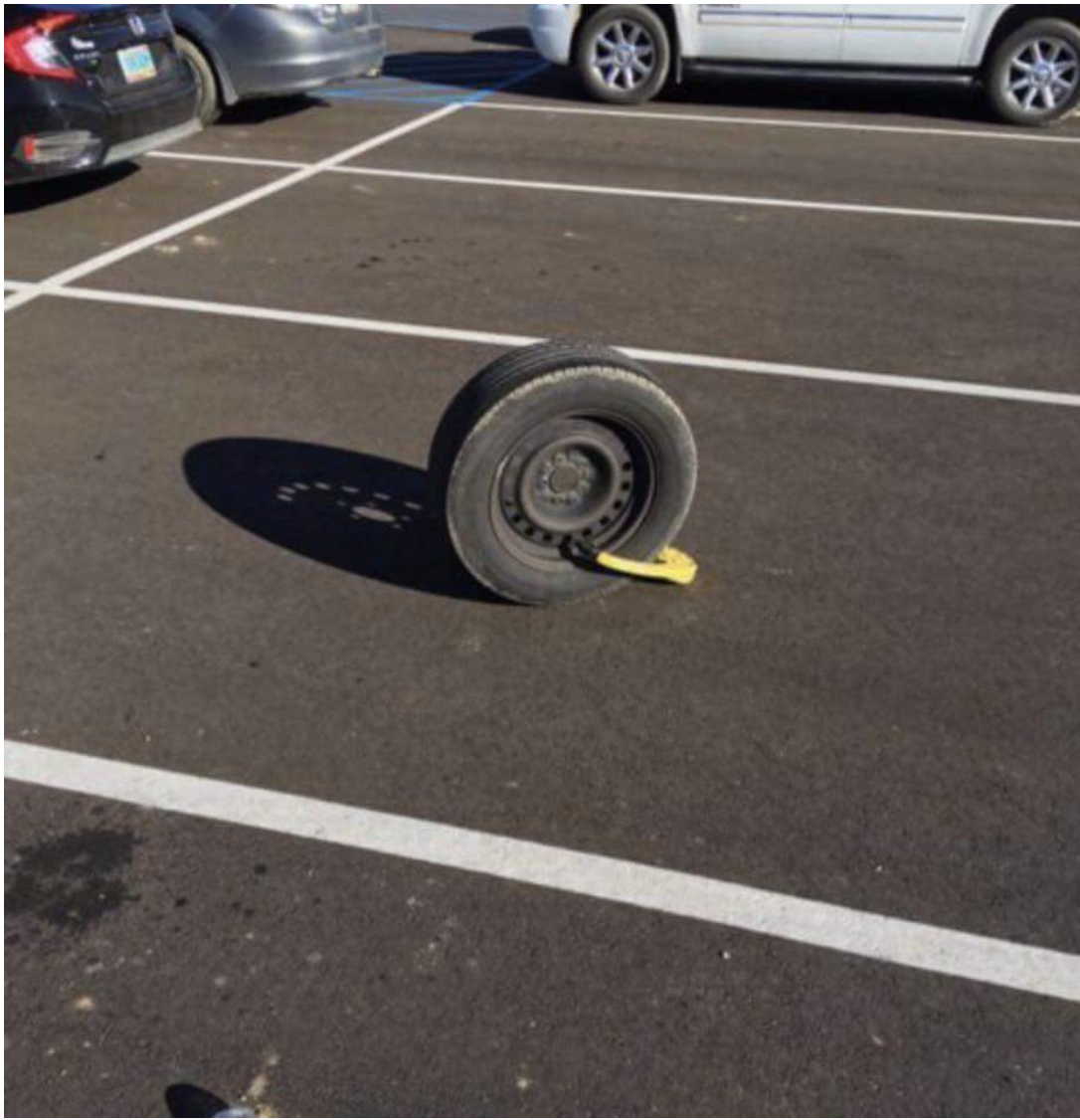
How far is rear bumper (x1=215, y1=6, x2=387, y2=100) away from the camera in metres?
10.3

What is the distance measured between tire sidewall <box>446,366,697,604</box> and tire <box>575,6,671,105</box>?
8.30 metres

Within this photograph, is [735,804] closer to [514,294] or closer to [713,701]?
[713,701]

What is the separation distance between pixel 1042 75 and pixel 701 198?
4095 millimetres

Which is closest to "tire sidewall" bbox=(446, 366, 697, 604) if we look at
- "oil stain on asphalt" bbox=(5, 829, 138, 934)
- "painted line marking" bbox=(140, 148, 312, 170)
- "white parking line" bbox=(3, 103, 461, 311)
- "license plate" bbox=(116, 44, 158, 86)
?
"oil stain on asphalt" bbox=(5, 829, 138, 934)

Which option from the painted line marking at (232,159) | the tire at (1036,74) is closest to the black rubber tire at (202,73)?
the painted line marking at (232,159)

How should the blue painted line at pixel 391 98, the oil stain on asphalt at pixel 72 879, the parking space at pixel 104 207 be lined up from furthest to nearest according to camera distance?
the blue painted line at pixel 391 98, the parking space at pixel 104 207, the oil stain on asphalt at pixel 72 879

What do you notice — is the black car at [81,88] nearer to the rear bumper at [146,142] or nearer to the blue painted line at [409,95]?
the rear bumper at [146,142]

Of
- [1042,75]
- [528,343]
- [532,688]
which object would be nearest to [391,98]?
[1042,75]

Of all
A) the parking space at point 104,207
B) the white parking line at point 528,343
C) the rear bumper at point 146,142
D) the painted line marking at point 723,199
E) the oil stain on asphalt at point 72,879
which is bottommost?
the painted line marking at point 723,199

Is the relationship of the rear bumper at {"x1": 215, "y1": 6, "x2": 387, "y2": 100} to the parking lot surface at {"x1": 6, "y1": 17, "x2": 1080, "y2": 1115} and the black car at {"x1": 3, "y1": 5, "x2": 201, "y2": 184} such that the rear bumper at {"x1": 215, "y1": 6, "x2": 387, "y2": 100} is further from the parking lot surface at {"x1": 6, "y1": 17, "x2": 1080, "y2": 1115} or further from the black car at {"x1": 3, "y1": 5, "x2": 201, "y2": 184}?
the parking lot surface at {"x1": 6, "y1": 17, "x2": 1080, "y2": 1115}

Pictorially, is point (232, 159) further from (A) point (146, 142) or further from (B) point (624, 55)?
(B) point (624, 55)

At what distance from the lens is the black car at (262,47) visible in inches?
402

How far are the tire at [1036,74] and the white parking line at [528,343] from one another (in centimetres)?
623

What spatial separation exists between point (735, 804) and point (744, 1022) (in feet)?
2.45
